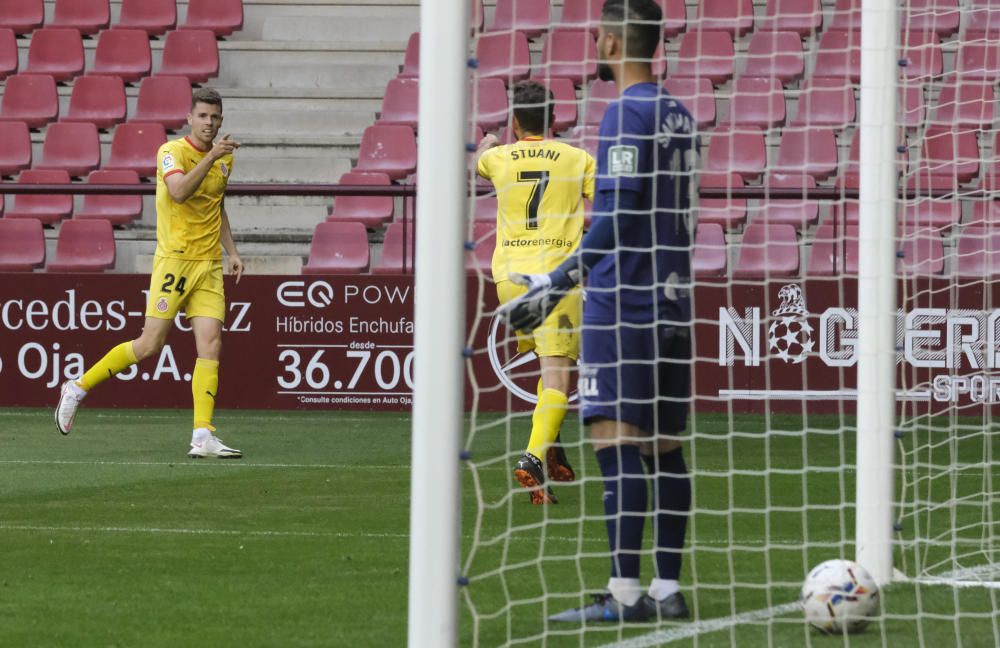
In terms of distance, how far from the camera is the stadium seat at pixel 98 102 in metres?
16.6

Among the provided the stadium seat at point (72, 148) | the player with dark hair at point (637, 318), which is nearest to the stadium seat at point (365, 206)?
the stadium seat at point (72, 148)

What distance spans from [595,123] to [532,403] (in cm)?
274

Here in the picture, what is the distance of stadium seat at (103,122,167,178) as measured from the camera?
52.4 feet

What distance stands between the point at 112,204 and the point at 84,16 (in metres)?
2.67

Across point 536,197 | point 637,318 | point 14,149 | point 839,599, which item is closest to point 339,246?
point 14,149

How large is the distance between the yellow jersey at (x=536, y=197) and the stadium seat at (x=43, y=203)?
26.5ft

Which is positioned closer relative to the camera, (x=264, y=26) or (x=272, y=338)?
(x=272, y=338)

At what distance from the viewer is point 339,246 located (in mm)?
14828

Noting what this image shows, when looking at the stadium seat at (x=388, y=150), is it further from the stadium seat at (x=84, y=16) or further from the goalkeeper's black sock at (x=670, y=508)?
the goalkeeper's black sock at (x=670, y=508)

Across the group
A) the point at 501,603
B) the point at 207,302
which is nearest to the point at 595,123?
the point at 207,302

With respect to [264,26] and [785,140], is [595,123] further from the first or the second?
[264,26]

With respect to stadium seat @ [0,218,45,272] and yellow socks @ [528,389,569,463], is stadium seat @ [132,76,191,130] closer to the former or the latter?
stadium seat @ [0,218,45,272]

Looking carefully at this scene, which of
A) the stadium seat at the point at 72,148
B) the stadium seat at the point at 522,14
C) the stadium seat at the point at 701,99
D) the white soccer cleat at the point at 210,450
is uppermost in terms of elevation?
the stadium seat at the point at 522,14

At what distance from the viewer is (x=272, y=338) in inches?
533
